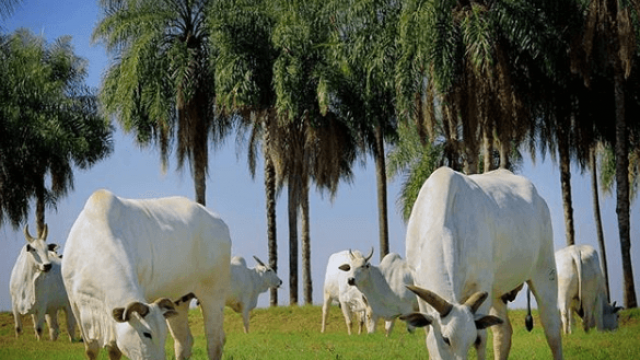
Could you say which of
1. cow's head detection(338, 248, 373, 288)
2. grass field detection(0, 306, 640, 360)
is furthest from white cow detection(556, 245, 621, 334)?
cow's head detection(338, 248, 373, 288)

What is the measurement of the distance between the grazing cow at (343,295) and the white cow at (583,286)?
16.4 ft

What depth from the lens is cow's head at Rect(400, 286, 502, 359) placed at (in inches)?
391

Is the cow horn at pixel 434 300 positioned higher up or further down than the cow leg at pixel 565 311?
higher up

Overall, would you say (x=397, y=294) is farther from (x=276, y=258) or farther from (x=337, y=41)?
(x=337, y=41)

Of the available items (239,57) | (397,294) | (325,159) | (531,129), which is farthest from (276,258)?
(397,294)

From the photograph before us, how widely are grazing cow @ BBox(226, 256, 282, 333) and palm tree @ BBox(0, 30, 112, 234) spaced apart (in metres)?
10.4

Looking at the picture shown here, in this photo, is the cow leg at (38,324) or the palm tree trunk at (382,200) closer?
the cow leg at (38,324)

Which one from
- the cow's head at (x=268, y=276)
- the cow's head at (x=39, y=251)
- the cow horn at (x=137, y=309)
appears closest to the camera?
the cow horn at (x=137, y=309)

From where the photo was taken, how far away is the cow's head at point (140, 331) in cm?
1043

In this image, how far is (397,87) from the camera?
3197cm

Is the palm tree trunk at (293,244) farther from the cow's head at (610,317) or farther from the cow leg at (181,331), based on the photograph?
the cow leg at (181,331)

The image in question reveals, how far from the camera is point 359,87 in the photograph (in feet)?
124

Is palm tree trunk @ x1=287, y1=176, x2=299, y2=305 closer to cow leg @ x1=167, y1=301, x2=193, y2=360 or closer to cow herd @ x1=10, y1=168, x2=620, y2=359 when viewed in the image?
cow herd @ x1=10, y1=168, x2=620, y2=359

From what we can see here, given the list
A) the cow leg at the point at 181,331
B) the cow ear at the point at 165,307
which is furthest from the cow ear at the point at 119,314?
the cow leg at the point at 181,331
